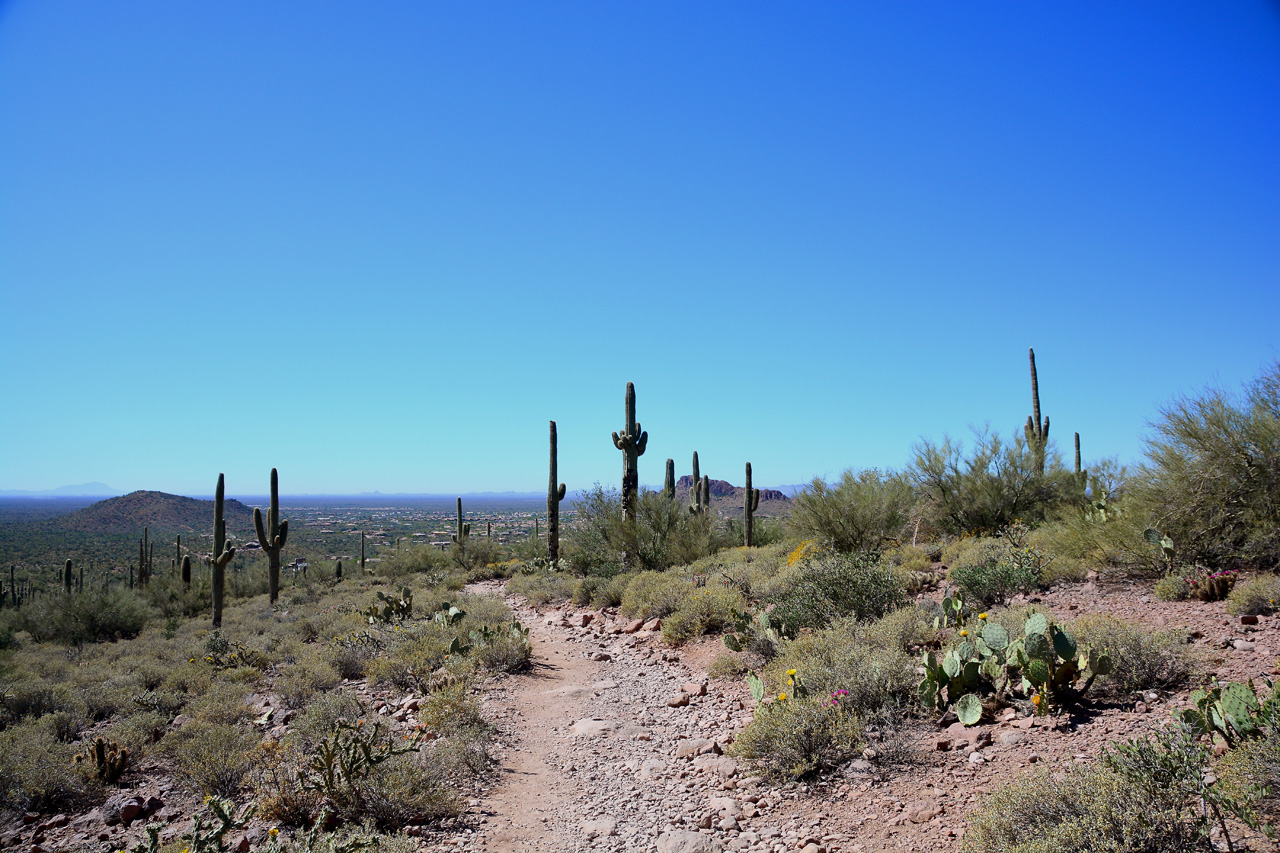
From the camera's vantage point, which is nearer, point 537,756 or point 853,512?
point 537,756

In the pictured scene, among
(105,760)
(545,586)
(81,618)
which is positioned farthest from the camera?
(81,618)

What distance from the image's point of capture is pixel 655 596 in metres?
11.4

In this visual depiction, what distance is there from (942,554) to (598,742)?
25.0 feet

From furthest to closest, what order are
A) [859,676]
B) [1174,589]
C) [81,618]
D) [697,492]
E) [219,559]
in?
[697,492] → [219,559] → [81,618] → [1174,589] → [859,676]

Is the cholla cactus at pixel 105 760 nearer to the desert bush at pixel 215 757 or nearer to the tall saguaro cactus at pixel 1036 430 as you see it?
the desert bush at pixel 215 757

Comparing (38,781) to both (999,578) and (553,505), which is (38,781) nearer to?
(999,578)

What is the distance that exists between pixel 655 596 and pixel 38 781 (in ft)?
25.6

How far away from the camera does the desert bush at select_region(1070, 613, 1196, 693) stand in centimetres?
498

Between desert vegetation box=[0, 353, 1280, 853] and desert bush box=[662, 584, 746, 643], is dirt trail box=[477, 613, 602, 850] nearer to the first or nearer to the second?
desert vegetation box=[0, 353, 1280, 853]

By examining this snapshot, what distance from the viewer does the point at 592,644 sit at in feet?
35.2

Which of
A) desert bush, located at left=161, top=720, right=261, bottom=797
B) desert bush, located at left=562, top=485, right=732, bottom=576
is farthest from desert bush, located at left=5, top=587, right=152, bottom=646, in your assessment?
desert bush, located at left=161, top=720, right=261, bottom=797

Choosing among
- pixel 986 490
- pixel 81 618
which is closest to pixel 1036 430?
pixel 986 490

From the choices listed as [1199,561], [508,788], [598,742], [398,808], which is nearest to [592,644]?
[598,742]

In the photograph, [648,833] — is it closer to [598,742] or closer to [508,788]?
[508,788]
